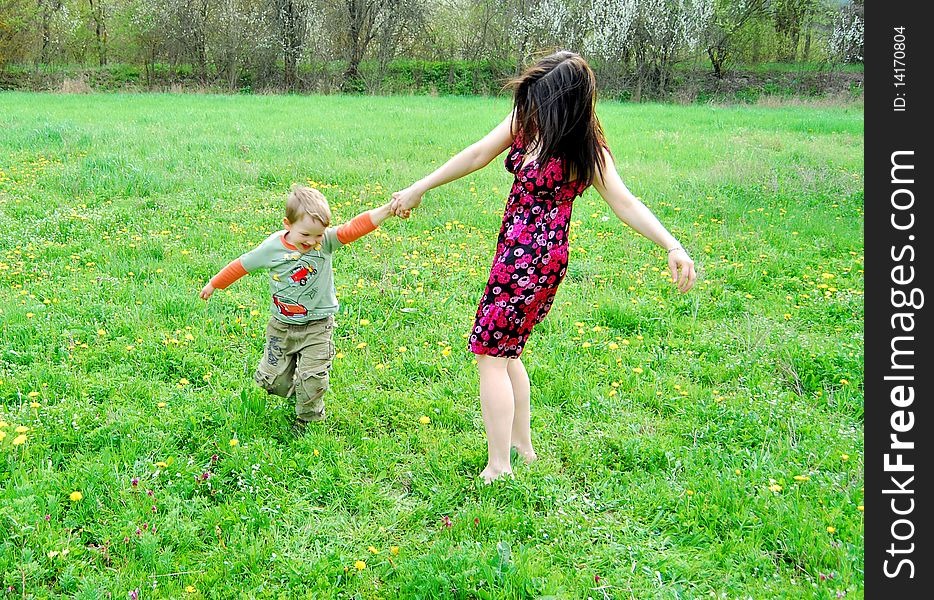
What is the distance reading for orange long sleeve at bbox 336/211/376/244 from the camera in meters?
3.39

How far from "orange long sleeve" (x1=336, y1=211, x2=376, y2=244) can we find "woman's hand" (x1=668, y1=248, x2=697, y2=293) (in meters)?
1.36

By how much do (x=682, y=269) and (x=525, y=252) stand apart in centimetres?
65

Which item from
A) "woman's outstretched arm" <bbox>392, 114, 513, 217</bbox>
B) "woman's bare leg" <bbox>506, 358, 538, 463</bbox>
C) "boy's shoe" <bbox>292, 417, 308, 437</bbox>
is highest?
"woman's outstretched arm" <bbox>392, 114, 513, 217</bbox>

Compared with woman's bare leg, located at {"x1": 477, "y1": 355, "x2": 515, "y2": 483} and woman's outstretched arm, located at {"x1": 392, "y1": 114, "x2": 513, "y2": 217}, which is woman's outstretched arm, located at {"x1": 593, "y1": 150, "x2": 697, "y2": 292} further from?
woman's bare leg, located at {"x1": 477, "y1": 355, "x2": 515, "y2": 483}

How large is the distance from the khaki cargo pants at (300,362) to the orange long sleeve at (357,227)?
0.50 m

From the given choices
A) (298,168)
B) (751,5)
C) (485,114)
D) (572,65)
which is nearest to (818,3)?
(751,5)

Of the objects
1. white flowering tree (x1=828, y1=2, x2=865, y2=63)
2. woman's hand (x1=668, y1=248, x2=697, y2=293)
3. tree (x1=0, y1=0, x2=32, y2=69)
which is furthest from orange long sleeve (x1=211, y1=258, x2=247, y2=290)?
tree (x1=0, y1=0, x2=32, y2=69)

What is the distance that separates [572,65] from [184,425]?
8.65ft

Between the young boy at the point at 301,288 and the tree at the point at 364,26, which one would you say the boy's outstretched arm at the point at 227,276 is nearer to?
the young boy at the point at 301,288

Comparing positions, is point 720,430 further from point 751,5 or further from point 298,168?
point 751,5

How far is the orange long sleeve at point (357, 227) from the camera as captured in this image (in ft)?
11.1

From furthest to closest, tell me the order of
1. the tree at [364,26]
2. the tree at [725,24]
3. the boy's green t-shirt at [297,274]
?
the tree at [364,26], the tree at [725,24], the boy's green t-shirt at [297,274]

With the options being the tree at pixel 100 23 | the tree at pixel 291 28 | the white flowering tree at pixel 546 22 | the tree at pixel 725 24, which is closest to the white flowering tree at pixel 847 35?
the tree at pixel 725 24

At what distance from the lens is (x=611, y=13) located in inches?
1002
